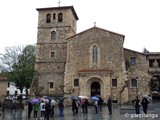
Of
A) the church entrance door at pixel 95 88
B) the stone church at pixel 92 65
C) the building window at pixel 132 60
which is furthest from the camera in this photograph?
the building window at pixel 132 60

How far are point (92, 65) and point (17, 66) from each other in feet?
52.6

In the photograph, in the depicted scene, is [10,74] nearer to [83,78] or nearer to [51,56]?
[51,56]

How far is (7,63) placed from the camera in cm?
4675

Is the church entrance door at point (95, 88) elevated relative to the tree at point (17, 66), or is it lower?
lower

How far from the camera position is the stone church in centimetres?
3628

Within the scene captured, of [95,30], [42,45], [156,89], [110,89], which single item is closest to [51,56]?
[42,45]

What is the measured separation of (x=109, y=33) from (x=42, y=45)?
40.0ft

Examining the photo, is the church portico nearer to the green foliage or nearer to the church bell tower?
the church bell tower

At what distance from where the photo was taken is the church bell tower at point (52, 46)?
39906 millimetres

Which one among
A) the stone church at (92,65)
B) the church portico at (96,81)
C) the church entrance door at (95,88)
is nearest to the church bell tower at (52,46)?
the stone church at (92,65)

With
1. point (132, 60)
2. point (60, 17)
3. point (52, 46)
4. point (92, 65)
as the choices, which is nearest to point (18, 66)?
point (52, 46)

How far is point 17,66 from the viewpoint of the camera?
149ft

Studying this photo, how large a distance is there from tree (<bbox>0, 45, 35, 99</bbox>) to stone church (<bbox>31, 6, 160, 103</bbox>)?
19.4 ft

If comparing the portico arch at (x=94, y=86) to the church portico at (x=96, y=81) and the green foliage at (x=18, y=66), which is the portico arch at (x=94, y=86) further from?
the green foliage at (x=18, y=66)
